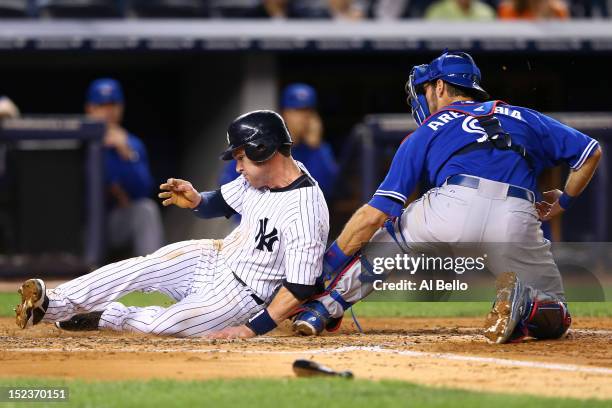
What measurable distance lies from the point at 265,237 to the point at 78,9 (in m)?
6.49

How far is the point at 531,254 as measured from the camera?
235 inches

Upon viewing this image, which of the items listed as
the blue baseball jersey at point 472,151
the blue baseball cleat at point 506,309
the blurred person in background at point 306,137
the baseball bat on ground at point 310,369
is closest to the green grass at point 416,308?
the blurred person in background at point 306,137

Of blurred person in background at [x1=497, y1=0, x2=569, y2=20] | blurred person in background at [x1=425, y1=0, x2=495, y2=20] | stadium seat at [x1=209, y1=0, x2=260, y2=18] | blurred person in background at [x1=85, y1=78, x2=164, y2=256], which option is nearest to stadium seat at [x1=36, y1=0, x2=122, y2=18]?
stadium seat at [x1=209, y1=0, x2=260, y2=18]

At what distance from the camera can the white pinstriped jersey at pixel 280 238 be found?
5730 mm

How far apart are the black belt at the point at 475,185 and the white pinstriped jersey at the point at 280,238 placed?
0.61 meters

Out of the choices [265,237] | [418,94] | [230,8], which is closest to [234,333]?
[265,237]

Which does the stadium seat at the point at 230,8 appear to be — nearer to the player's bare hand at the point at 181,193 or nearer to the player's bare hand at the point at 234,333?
the player's bare hand at the point at 181,193

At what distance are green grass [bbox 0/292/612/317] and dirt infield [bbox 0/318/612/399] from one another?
1557mm

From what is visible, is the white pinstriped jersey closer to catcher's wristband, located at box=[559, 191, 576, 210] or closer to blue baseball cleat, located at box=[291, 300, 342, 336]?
blue baseball cleat, located at box=[291, 300, 342, 336]

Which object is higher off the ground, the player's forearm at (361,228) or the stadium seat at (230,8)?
the stadium seat at (230,8)

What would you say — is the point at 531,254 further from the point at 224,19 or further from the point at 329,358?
the point at 224,19

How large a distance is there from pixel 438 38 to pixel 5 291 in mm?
4554

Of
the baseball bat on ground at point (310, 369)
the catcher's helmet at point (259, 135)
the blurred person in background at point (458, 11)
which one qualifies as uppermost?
the blurred person in background at point (458, 11)

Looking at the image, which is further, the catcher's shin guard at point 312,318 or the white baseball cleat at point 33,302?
the catcher's shin guard at point 312,318
